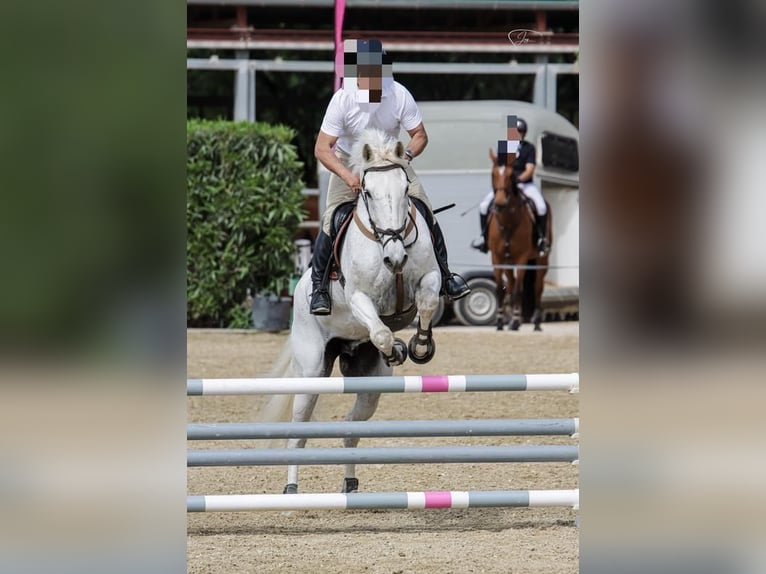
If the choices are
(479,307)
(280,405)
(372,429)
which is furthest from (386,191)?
(479,307)

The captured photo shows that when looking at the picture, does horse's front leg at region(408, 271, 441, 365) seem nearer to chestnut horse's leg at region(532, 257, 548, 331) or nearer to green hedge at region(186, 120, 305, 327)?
chestnut horse's leg at region(532, 257, 548, 331)

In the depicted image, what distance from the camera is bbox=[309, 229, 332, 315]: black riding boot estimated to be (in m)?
4.89

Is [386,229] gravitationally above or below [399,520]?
above

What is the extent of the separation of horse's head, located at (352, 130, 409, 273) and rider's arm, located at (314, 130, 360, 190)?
0.08 metres

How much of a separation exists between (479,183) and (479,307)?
1564 millimetres

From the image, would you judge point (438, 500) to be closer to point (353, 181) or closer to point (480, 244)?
point (353, 181)

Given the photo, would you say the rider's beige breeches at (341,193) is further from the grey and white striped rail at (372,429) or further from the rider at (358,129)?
the grey and white striped rail at (372,429)

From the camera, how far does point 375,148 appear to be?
477 centimetres
